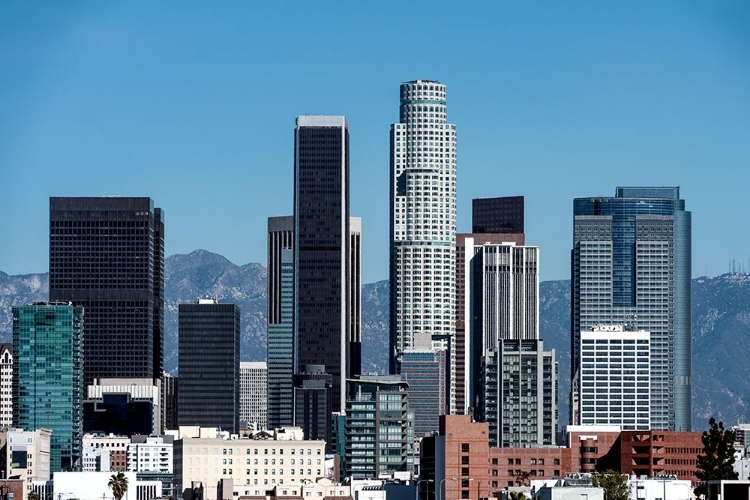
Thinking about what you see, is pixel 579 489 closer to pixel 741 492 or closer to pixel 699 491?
pixel 699 491

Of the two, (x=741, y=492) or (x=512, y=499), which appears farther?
(x=512, y=499)

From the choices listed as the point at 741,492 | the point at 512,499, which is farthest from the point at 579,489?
the point at 741,492

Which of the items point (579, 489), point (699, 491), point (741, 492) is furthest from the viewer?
point (699, 491)

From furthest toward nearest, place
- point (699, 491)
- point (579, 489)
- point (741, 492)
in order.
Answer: point (699, 491), point (579, 489), point (741, 492)

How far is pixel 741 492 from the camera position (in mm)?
126688

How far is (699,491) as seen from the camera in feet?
627

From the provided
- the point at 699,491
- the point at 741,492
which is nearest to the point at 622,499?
the point at 699,491

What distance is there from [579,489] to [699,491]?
1759 centimetres

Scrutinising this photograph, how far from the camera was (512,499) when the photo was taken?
18012 cm

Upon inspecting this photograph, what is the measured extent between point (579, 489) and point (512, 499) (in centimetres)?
587

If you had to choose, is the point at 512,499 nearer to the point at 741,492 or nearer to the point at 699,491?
the point at 699,491

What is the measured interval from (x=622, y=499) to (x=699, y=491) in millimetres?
8534

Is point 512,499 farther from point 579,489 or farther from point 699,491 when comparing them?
point 699,491

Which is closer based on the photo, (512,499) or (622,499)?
(512,499)
